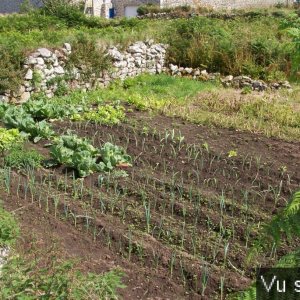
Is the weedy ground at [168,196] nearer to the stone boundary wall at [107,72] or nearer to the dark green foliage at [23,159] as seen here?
the dark green foliage at [23,159]

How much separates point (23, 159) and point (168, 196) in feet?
7.09

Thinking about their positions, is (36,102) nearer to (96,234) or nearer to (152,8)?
(96,234)

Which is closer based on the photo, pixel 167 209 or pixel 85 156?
pixel 167 209

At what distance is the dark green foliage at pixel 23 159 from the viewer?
23.8 feet

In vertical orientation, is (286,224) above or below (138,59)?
above

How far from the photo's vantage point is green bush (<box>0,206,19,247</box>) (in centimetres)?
482

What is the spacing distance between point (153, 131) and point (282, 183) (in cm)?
275

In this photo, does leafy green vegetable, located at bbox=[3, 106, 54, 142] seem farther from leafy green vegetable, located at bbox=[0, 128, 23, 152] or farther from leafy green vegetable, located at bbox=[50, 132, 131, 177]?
leafy green vegetable, located at bbox=[50, 132, 131, 177]

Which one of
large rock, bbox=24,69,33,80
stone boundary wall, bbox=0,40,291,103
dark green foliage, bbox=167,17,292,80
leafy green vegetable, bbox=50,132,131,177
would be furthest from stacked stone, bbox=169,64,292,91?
leafy green vegetable, bbox=50,132,131,177

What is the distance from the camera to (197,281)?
15.3 feet

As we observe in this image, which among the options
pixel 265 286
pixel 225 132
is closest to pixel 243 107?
pixel 225 132

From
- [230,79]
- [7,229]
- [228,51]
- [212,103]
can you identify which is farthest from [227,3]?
[7,229]

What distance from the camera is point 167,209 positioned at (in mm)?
6082

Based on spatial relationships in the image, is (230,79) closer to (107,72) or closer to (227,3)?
(107,72)
